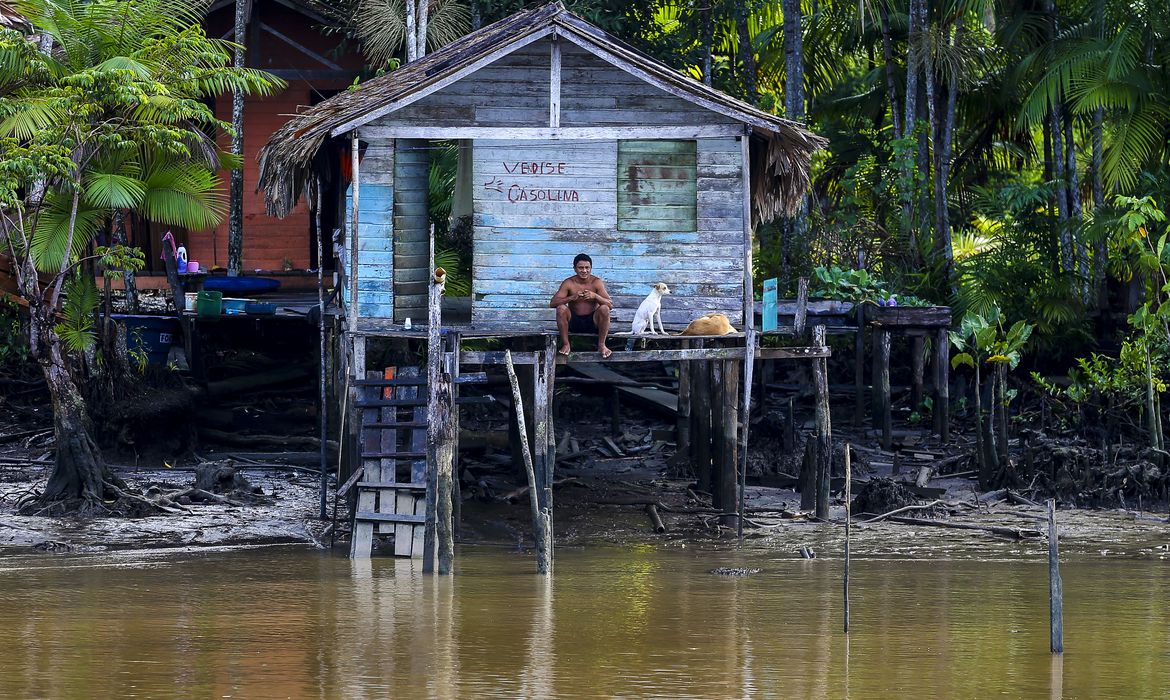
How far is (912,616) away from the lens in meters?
11.1

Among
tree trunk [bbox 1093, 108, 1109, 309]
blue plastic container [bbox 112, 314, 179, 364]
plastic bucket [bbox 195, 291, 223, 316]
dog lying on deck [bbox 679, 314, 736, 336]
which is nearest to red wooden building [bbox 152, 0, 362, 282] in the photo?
blue plastic container [bbox 112, 314, 179, 364]

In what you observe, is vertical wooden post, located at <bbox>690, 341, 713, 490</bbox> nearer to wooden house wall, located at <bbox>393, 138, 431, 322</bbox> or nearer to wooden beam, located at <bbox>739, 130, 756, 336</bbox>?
wooden beam, located at <bbox>739, 130, 756, 336</bbox>

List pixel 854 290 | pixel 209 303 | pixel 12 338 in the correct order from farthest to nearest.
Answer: pixel 12 338 < pixel 854 290 < pixel 209 303

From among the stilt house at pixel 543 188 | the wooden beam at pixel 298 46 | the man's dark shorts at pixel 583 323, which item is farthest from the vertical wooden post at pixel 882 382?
the wooden beam at pixel 298 46

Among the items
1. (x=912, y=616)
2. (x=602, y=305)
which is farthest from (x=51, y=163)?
(x=912, y=616)

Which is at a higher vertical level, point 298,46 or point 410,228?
point 298,46

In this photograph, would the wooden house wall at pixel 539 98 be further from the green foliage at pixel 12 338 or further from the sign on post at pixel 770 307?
the green foliage at pixel 12 338

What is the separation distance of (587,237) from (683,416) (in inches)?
183

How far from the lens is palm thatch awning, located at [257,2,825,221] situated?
13.8 m

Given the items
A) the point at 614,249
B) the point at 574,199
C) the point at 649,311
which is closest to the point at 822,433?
the point at 649,311

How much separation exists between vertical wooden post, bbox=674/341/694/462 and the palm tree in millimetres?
5858

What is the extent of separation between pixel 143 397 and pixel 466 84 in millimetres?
6119

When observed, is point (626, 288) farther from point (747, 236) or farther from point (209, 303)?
point (209, 303)

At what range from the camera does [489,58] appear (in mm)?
13844
